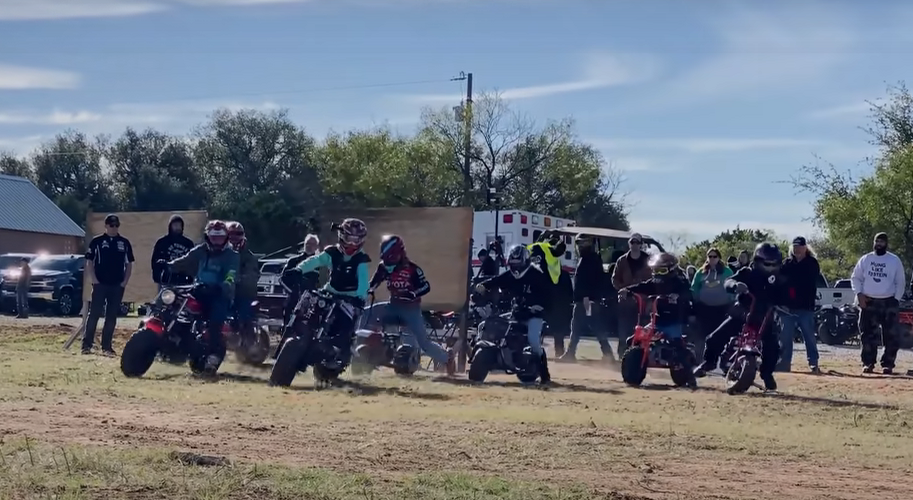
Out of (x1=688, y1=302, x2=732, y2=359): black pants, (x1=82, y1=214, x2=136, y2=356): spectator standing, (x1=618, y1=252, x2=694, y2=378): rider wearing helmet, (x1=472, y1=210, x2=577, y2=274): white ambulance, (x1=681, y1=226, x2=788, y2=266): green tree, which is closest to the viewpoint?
(x1=618, y1=252, x2=694, y2=378): rider wearing helmet

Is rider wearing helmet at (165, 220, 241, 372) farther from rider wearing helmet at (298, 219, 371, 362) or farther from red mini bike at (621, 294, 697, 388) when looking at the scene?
red mini bike at (621, 294, 697, 388)

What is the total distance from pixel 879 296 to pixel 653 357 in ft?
17.1

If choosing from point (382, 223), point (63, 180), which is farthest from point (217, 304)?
→ point (63, 180)

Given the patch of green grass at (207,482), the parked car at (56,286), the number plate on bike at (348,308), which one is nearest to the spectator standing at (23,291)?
the parked car at (56,286)

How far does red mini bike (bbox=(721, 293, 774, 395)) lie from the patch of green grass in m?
7.30

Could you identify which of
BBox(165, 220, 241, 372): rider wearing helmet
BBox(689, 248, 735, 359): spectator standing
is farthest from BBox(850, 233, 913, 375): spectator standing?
BBox(165, 220, 241, 372): rider wearing helmet

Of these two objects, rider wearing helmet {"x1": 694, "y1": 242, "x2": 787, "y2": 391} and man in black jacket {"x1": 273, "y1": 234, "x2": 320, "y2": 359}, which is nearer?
rider wearing helmet {"x1": 694, "y1": 242, "x2": 787, "y2": 391}

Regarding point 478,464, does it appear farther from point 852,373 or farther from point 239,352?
point 852,373

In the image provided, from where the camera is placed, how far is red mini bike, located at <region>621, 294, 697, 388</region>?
15.8 m

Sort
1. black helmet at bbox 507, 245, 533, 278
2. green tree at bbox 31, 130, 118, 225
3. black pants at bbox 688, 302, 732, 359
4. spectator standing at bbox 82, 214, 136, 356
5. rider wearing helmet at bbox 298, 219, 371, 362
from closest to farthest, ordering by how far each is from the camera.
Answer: rider wearing helmet at bbox 298, 219, 371, 362 < black helmet at bbox 507, 245, 533, 278 < black pants at bbox 688, 302, 732, 359 < spectator standing at bbox 82, 214, 136, 356 < green tree at bbox 31, 130, 118, 225

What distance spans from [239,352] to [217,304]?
2.01 metres

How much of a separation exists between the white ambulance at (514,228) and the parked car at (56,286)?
35.7 feet

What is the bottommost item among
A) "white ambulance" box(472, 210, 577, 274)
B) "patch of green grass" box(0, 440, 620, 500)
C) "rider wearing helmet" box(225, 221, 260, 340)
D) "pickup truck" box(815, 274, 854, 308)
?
"patch of green grass" box(0, 440, 620, 500)

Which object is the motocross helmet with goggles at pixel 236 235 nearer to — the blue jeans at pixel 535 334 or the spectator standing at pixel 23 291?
the blue jeans at pixel 535 334
